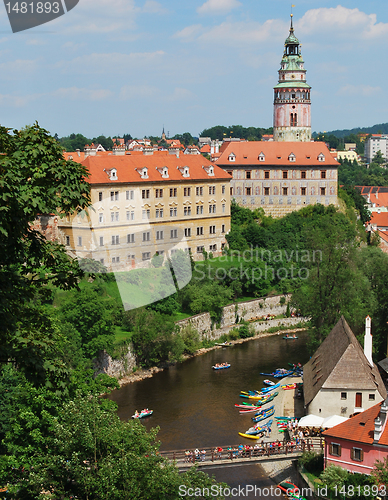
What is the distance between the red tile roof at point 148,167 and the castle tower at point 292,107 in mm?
14403

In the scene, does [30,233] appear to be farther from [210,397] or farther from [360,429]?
[210,397]

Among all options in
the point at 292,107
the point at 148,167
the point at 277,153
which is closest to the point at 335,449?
the point at 148,167

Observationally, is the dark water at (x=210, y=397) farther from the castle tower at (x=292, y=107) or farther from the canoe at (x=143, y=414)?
the castle tower at (x=292, y=107)

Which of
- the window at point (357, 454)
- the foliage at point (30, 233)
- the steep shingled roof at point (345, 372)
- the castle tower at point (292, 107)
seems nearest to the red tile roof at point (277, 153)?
the castle tower at point (292, 107)

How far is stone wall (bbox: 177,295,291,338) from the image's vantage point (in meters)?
46.1

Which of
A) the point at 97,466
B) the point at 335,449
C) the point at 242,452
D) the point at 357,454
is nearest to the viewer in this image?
the point at 97,466

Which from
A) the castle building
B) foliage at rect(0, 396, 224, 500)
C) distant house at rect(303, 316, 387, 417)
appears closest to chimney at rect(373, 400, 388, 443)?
distant house at rect(303, 316, 387, 417)

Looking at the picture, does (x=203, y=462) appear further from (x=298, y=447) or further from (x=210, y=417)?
(x=210, y=417)

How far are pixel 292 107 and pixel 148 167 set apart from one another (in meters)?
21.9

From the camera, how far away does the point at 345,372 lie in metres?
30.1

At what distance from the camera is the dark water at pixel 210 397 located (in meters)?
29.7

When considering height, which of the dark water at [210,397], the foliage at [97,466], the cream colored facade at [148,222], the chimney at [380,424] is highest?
the cream colored facade at [148,222]

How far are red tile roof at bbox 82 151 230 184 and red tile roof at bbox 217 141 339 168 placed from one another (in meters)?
5.86

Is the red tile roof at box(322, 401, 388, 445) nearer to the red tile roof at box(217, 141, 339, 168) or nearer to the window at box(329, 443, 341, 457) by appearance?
the window at box(329, 443, 341, 457)
